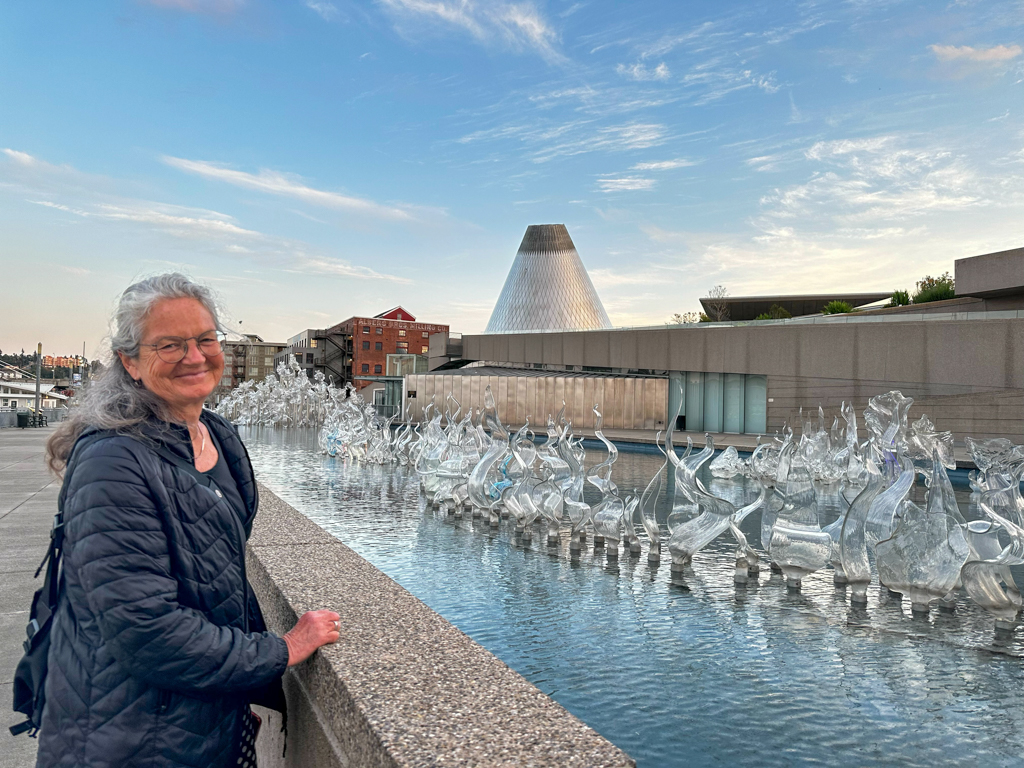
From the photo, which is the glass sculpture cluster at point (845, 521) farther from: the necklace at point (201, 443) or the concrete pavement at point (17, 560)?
the necklace at point (201, 443)

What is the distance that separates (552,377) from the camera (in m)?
35.1

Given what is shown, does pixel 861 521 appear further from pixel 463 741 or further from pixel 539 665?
pixel 463 741

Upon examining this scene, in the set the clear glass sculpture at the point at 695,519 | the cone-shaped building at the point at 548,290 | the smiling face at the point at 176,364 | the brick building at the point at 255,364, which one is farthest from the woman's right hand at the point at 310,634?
the brick building at the point at 255,364

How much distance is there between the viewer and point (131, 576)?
1.77 m

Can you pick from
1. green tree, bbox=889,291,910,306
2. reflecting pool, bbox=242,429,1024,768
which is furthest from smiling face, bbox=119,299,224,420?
green tree, bbox=889,291,910,306

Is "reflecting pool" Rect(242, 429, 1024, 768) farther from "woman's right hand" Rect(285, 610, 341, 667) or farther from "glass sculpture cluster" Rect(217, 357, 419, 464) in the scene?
"glass sculpture cluster" Rect(217, 357, 419, 464)

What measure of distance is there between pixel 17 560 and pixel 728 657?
544cm

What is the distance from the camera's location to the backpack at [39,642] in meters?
1.91

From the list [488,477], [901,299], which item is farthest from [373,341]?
[488,477]

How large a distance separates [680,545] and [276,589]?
3627mm

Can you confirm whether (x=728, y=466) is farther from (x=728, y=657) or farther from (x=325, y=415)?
(x=325, y=415)

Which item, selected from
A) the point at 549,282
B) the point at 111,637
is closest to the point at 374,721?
the point at 111,637

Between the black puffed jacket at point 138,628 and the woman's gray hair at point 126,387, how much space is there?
0.06 m

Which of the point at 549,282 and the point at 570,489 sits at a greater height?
the point at 549,282
